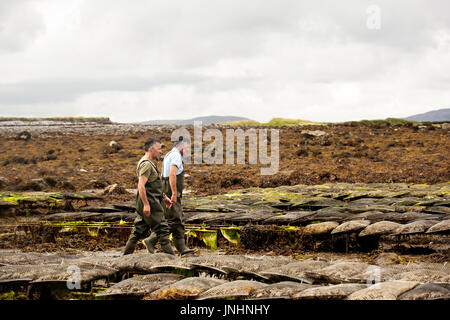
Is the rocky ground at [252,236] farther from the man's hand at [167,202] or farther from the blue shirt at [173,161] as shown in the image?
the blue shirt at [173,161]

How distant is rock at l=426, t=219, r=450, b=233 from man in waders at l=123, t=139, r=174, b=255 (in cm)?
448

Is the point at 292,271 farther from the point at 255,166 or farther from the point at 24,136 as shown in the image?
the point at 24,136

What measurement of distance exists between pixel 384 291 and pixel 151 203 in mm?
4507

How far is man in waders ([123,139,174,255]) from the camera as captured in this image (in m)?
7.77

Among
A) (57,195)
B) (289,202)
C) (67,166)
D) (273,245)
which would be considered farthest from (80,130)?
(273,245)

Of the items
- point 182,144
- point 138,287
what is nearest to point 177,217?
point 182,144

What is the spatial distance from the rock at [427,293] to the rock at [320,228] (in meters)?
5.34

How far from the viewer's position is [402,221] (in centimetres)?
970

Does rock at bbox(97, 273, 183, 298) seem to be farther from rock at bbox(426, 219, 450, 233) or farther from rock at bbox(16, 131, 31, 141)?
rock at bbox(16, 131, 31, 141)
